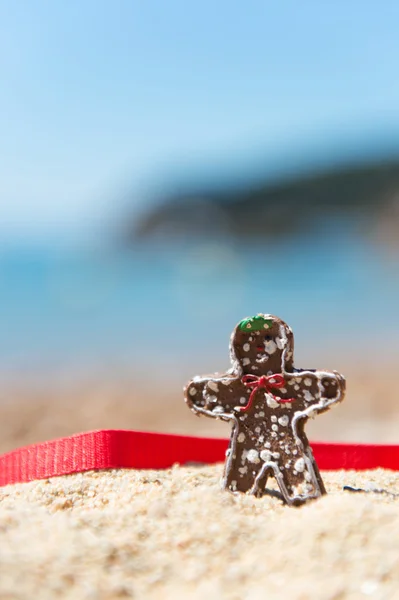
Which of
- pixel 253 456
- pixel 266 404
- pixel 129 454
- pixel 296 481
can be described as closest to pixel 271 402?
pixel 266 404

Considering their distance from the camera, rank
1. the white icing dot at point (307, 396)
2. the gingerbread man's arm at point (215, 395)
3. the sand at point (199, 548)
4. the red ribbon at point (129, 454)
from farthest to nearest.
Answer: the red ribbon at point (129, 454) → the gingerbread man's arm at point (215, 395) → the white icing dot at point (307, 396) → the sand at point (199, 548)

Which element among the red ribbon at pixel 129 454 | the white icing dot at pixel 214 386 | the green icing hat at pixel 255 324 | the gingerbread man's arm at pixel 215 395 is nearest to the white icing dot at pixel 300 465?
the gingerbread man's arm at pixel 215 395

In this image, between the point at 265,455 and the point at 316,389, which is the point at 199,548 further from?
the point at 316,389

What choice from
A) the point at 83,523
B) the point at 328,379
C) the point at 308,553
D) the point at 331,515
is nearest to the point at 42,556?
the point at 83,523

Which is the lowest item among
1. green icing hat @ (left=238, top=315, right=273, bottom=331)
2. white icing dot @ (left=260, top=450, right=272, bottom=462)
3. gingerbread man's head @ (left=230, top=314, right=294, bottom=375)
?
→ white icing dot @ (left=260, top=450, right=272, bottom=462)

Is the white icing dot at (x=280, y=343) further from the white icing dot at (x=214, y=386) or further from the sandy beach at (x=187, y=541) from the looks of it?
the sandy beach at (x=187, y=541)

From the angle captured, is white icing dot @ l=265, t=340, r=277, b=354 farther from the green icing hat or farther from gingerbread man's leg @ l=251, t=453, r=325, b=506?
gingerbread man's leg @ l=251, t=453, r=325, b=506

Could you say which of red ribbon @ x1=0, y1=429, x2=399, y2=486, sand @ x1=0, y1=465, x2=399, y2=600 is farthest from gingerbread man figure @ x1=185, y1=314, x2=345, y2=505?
red ribbon @ x1=0, y1=429, x2=399, y2=486
